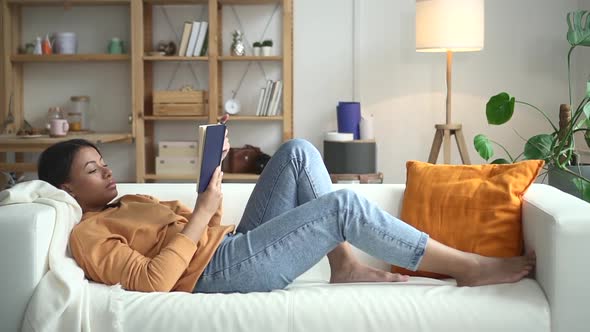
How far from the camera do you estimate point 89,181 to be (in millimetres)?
2334

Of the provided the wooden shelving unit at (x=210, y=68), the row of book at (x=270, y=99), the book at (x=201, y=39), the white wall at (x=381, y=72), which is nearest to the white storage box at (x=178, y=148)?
the wooden shelving unit at (x=210, y=68)

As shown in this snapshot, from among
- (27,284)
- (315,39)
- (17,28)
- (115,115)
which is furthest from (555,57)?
(27,284)

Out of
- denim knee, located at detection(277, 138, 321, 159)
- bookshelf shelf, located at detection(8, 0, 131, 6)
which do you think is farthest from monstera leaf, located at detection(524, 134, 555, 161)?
bookshelf shelf, located at detection(8, 0, 131, 6)

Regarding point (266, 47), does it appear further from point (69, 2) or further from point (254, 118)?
point (69, 2)

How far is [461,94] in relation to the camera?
16.8 ft

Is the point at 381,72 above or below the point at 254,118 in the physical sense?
above

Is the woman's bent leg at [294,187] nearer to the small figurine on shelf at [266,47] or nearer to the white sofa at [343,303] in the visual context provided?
the white sofa at [343,303]

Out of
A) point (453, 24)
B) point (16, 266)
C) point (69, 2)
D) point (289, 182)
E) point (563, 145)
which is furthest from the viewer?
point (69, 2)

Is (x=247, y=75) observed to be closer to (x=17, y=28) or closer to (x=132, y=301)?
(x=17, y=28)

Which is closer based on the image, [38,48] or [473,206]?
[473,206]

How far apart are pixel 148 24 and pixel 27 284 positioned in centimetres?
342

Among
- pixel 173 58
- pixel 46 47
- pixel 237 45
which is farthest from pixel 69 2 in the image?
pixel 237 45

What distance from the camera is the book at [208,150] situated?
2127 millimetres

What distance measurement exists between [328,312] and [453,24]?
2.73 metres
